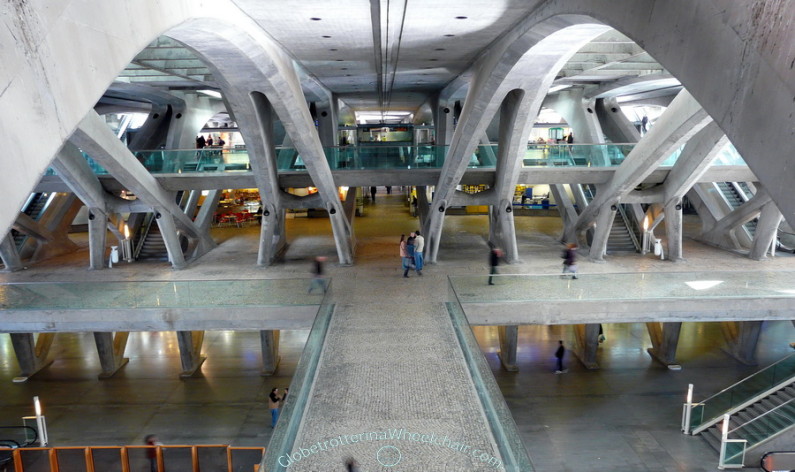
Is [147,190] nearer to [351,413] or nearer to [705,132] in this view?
[351,413]

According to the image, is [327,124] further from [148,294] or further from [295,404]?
[295,404]

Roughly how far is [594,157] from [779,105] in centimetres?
1696

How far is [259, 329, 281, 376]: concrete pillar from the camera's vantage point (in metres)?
20.0

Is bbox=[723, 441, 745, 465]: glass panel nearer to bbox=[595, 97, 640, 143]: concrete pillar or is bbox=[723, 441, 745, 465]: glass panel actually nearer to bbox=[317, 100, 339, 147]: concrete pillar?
bbox=[595, 97, 640, 143]: concrete pillar

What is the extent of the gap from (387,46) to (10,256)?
14944 mm

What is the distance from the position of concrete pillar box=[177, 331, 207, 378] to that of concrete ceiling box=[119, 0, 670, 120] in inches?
346

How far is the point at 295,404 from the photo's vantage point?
7.68m

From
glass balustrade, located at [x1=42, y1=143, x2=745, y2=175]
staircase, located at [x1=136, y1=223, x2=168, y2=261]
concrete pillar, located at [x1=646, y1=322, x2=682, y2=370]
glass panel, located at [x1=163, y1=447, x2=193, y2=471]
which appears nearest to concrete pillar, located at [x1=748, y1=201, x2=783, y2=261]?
glass balustrade, located at [x1=42, y1=143, x2=745, y2=175]

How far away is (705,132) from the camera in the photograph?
17.7 meters

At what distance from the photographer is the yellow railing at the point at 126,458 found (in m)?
13.8

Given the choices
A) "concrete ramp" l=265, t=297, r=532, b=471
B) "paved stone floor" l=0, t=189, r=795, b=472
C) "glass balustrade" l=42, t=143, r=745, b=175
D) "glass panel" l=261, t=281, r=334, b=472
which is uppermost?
"glass balustrade" l=42, t=143, r=745, b=175

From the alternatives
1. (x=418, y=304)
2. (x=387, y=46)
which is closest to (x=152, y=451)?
(x=418, y=304)

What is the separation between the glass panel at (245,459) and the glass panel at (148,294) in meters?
3.68

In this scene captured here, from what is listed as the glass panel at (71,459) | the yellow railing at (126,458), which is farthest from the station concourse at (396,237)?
the glass panel at (71,459)
